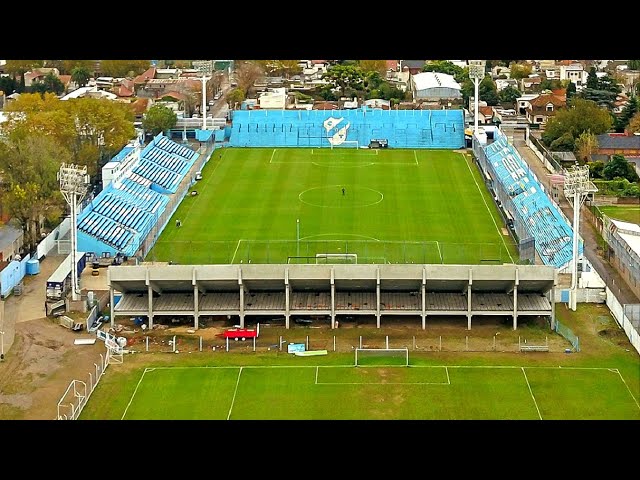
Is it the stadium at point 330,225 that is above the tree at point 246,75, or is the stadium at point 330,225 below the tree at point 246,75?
below

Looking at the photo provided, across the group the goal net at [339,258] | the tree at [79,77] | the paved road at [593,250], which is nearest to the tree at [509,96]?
the paved road at [593,250]

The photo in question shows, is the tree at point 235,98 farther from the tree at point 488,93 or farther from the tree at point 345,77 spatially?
the tree at point 488,93

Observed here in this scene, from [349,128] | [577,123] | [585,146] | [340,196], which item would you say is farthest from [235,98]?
[340,196]

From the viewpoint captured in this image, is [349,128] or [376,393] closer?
[376,393]

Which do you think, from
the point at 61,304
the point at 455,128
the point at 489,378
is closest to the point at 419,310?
the point at 489,378

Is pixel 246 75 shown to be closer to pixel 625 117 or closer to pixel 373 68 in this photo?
pixel 373 68

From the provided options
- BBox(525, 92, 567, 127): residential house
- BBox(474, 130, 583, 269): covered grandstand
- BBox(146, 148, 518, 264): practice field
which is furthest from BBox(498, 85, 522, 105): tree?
BBox(474, 130, 583, 269): covered grandstand
